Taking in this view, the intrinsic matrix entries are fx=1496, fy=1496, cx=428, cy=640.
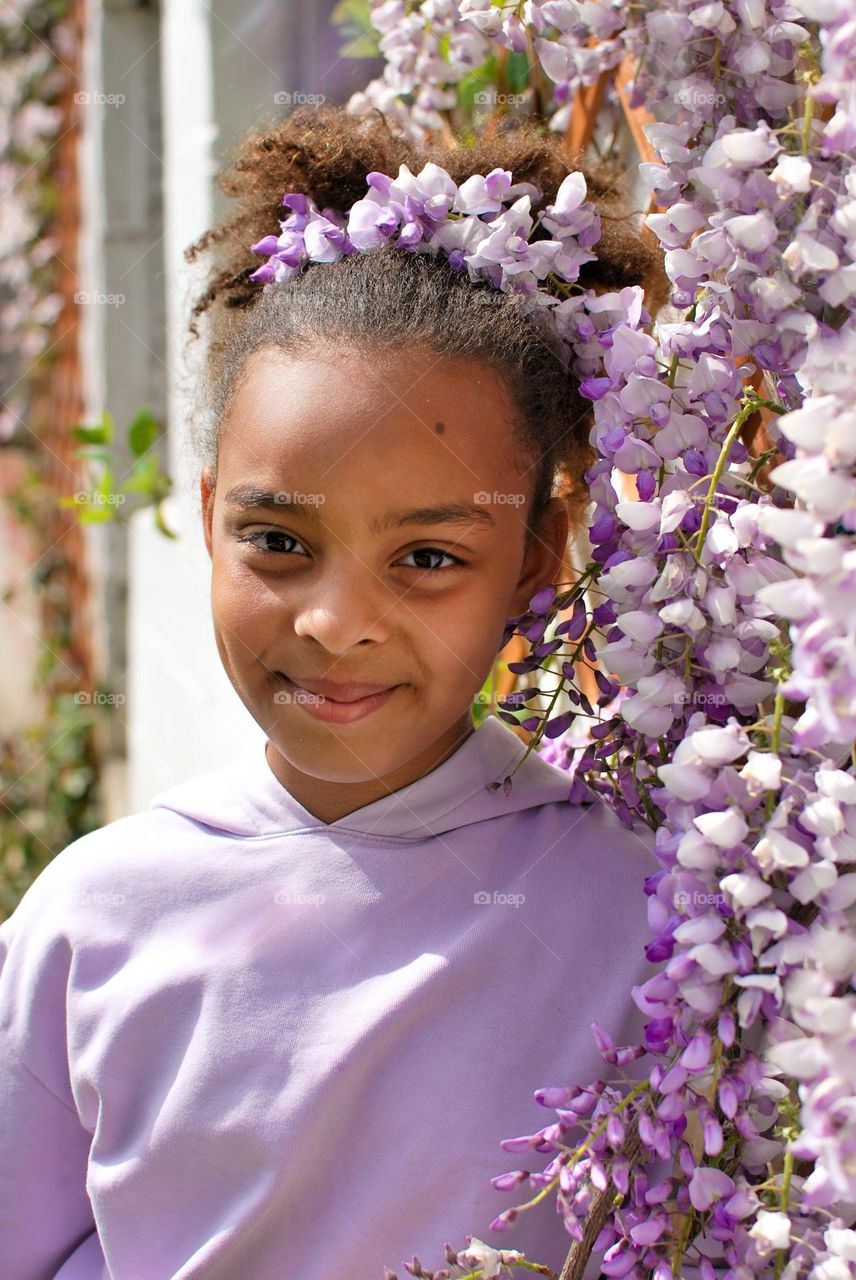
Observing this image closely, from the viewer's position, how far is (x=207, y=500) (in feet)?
4.93

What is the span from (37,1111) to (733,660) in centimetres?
79

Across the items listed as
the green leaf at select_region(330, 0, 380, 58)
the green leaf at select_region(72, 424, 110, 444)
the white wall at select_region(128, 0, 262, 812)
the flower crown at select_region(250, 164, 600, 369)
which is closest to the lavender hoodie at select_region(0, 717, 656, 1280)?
the flower crown at select_region(250, 164, 600, 369)

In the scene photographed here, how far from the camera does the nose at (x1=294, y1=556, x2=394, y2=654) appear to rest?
1240mm

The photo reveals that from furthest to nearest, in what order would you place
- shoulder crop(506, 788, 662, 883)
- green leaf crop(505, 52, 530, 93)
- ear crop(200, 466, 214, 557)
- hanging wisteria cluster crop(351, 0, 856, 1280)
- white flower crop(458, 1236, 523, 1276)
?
green leaf crop(505, 52, 530, 93), ear crop(200, 466, 214, 557), shoulder crop(506, 788, 662, 883), white flower crop(458, 1236, 523, 1276), hanging wisteria cluster crop(351, 0, 856, 1280)

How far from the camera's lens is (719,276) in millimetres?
1140

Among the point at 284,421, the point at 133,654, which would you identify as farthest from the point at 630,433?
the point at 133,654

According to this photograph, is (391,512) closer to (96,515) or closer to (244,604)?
(244,604)

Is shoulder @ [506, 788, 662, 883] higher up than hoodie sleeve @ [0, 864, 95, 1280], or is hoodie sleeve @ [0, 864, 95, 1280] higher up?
shoulder @ [506, 788, 662, 883]

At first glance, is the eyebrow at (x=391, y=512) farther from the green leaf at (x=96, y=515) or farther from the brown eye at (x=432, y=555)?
the green leaf at (x=96, y=515)

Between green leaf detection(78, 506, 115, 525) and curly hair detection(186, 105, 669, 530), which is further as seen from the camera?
green leaf detection(78, 506, 115, 525)

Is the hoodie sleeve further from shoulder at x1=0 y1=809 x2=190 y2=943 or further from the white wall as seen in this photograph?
the white wall

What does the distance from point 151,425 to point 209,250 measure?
135 cm

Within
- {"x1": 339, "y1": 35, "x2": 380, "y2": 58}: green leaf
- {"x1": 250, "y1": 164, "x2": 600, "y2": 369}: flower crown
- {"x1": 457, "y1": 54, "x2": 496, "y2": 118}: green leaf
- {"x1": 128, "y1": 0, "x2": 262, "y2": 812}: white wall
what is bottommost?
{"x1": 128, "y1": 0, "x2": 262, "y2": 812}: white wall

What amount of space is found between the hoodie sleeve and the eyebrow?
43cm
